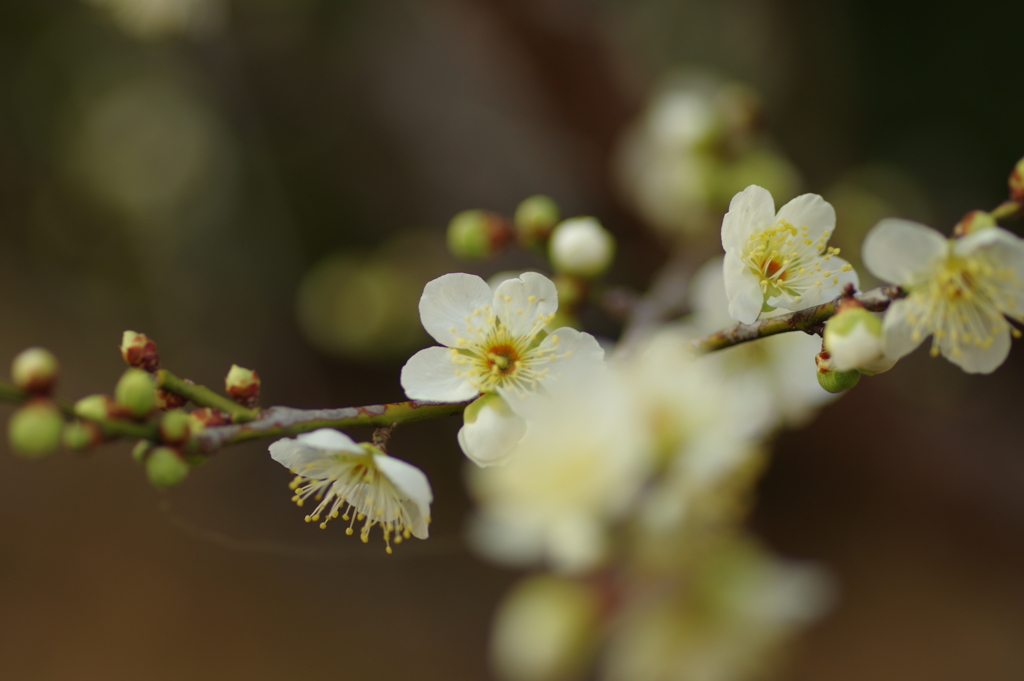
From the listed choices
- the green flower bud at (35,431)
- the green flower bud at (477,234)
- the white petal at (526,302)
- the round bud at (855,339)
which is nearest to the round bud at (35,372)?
the green flower bud at (35,431)

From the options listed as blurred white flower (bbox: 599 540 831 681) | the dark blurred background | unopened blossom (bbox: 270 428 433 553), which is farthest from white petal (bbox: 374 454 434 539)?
the dark blurred background

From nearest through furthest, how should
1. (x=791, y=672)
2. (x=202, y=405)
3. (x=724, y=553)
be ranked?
(x=202, y=405) < (x=724, y=553) < (x=791, y=672)

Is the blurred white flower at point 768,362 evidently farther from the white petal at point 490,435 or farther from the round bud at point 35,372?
the round bud at point 35,372

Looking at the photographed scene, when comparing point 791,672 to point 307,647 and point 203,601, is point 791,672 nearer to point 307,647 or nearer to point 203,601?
point 307,647

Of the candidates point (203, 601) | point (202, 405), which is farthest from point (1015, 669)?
point (203, 601)

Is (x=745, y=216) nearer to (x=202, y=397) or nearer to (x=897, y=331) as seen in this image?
(x=897, y=331)

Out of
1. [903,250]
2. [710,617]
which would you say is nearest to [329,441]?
[903,250]
